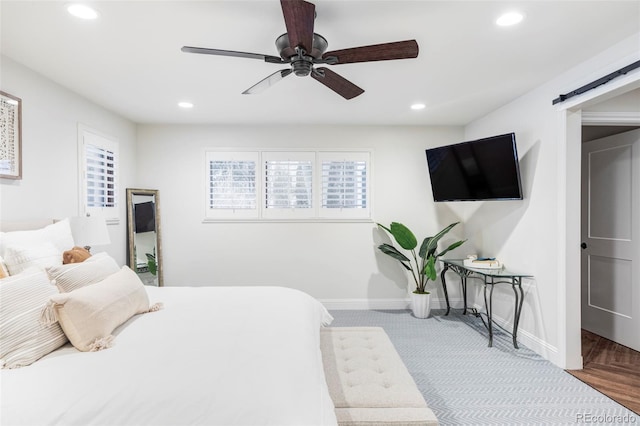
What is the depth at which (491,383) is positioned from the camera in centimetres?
252

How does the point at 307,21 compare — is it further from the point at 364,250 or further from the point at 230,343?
the point at 364,250

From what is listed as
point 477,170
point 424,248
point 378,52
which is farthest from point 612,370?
point 378,52

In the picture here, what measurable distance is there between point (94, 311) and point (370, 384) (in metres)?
1.43

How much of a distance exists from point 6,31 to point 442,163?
3.97 m

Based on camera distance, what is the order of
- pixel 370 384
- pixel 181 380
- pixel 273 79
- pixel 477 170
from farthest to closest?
pixel 477 170
pixel 273 79
pixel 370 384
pixel 181 380

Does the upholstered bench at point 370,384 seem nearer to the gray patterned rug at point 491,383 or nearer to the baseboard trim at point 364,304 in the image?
the gray patterned rug at point 491,383

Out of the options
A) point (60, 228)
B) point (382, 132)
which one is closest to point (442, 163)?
point (382, 132)

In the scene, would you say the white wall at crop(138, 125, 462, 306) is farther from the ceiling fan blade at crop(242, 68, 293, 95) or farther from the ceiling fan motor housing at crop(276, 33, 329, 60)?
the ceiling fan motor housing at crop(276, 33, 329, 60)

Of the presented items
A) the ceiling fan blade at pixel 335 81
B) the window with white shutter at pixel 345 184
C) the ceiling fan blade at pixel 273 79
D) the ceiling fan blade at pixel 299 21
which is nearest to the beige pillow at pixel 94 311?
the ceiling fan blade at pixel 273 79

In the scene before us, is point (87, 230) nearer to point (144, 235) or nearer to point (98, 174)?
point (98, 174)

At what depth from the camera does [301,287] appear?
442cm

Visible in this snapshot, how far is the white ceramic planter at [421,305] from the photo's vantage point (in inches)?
158

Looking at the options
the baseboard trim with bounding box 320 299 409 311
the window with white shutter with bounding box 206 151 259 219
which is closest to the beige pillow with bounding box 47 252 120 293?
the window with white shutter with bounding box 206 151 259 219

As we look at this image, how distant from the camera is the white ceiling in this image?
6.07 ft
